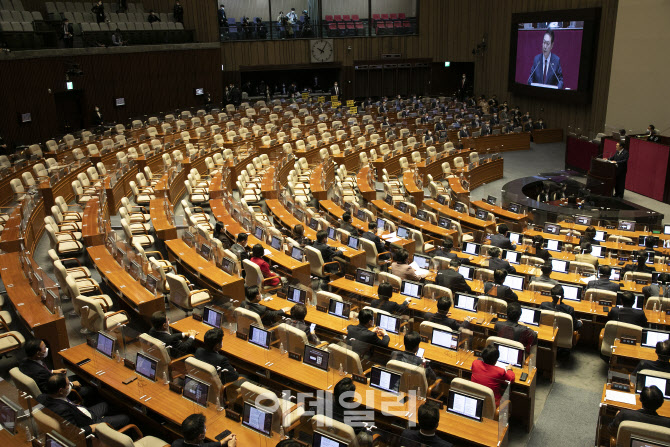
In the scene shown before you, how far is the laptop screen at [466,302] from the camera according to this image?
7.98 metres

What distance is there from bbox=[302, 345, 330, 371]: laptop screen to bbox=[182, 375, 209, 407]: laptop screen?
1.26m

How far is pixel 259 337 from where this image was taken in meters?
6.95

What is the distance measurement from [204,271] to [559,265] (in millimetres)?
5924

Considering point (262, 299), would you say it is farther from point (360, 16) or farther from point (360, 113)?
point (360, 16)

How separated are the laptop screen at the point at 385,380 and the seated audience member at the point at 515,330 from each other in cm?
178

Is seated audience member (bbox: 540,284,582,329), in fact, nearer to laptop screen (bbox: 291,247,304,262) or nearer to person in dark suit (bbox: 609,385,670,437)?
person in dark suit (bbox: 609,385,670,437)

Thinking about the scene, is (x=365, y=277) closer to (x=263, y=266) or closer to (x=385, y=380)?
(x=263, y=266)

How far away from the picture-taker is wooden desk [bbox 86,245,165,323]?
806cm

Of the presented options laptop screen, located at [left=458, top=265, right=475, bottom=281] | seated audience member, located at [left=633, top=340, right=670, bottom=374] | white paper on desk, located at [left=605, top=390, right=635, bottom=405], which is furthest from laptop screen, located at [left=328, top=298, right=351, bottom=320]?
seated audience member, located at [left=633, top=340, right=670, bottom=374]

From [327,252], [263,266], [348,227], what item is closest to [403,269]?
[327,252]

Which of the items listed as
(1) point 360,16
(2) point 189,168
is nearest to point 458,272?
(2) point 189,168

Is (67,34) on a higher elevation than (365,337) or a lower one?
higher

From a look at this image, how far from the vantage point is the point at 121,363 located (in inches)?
259

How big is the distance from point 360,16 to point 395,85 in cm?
452
